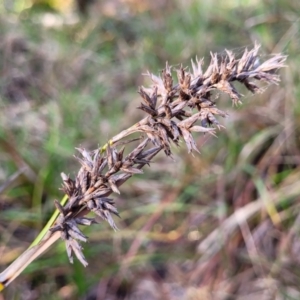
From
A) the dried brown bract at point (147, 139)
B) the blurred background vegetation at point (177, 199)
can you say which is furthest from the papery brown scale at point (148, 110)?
the blurred background vegetation at point (177, 199)

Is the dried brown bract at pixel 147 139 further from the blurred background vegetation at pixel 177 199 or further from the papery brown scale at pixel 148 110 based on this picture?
the blurred background vegetation at pixel 177 199

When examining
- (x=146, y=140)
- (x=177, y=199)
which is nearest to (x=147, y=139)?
(x=146, y=140)

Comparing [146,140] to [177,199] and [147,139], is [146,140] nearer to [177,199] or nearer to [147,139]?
[147,139]

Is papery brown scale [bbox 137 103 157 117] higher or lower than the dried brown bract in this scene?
higher

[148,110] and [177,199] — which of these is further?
[177,199]

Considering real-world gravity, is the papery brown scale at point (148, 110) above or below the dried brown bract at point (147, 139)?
above

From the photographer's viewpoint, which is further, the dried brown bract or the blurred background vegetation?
the blurred background vegetation

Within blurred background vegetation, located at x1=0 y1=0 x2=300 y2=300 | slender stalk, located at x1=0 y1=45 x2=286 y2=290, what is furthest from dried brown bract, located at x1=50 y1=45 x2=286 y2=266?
blurred background vegetation, located at x1=0 y1=0 x2=300 y2=300

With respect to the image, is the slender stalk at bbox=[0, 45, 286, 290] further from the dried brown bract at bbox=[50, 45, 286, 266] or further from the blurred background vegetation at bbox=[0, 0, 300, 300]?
the blurred background vegetation at bbox=[0, 0, 300, 300]

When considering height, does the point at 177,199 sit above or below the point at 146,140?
below

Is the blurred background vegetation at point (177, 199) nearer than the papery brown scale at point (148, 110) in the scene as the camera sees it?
No

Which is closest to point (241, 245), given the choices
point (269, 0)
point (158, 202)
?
point (158, 202)
